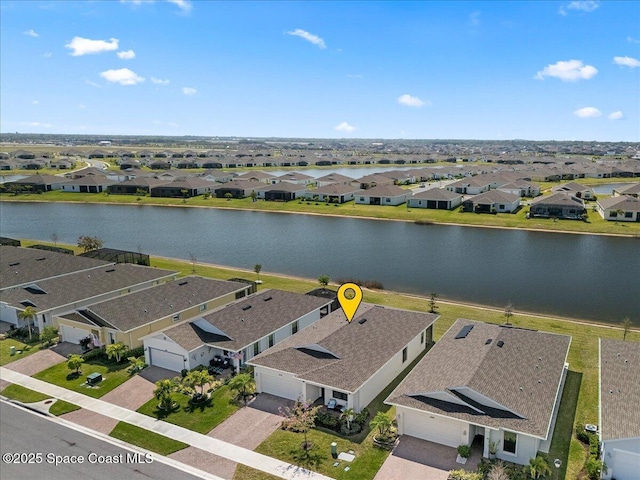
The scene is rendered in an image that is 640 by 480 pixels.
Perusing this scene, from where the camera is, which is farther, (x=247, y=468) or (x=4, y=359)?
(x=4, y=359)

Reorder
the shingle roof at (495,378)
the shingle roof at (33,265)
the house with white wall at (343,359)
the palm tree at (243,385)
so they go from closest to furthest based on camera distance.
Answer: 1. the shingle roof at (495,378)
2. the house with white wall at (343,359)
3. the palm tree at (243,385)
4. the shingle roof at (33,265)

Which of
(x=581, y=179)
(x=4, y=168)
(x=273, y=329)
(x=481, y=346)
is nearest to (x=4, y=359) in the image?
(x=273, y=329)

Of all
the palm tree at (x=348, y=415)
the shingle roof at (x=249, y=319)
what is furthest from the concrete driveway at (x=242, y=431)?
the shingle roof at (x=249, y=319)

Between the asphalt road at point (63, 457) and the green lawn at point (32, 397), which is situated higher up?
the green lawn at point (32, 397)

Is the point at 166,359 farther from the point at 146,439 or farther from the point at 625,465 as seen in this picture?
the point at 625,465

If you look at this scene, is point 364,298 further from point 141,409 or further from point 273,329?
point 141,409

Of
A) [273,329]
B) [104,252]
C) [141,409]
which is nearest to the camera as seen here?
[141,409]

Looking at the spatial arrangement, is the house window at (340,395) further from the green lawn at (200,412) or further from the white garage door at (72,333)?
the white garage door at (72,333)
